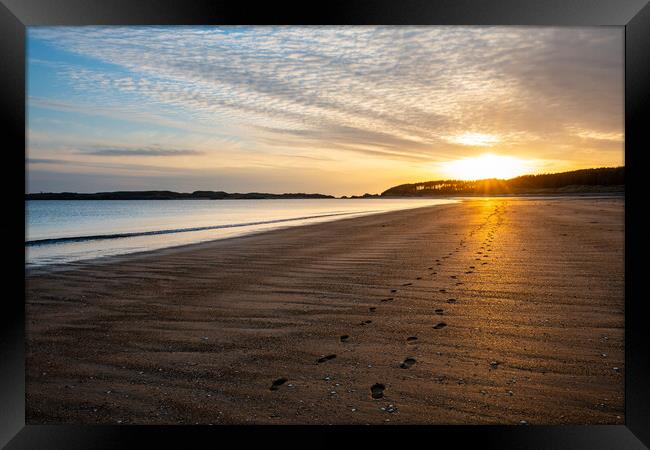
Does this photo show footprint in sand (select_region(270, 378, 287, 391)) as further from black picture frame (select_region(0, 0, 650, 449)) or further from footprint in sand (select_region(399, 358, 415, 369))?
footprint in sand (select_region(399, 358, 415, 369))

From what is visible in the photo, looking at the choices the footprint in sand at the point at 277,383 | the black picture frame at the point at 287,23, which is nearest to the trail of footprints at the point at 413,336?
the footprint in sand at the point at 277,383

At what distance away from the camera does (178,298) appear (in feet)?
18.4

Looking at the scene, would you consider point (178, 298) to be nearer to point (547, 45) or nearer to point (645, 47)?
point (645, 47)

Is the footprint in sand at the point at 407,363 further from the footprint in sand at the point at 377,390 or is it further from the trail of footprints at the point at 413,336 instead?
the footprint in sand at the point at 377,390

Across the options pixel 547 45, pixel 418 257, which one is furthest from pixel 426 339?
pixel 547 45

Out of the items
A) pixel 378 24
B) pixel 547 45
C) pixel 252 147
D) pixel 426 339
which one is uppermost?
pixel 252 147

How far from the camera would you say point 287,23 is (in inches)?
120

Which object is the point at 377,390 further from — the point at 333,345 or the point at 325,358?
the point at 333,345

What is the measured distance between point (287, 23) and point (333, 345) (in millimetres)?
2543

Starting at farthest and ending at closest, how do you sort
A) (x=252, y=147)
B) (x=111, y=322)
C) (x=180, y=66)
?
(x=252, y=147), (x=180, y=66), (x=111, y=322)

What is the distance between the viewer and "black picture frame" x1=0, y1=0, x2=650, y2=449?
279 cm

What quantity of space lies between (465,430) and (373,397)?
593mm

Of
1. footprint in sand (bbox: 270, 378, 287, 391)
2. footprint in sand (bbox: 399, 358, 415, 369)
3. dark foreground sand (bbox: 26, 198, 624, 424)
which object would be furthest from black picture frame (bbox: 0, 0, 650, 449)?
footprint in sand (bbox: 399, 358, 415, 369)

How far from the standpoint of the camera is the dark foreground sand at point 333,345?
9.57 ft
